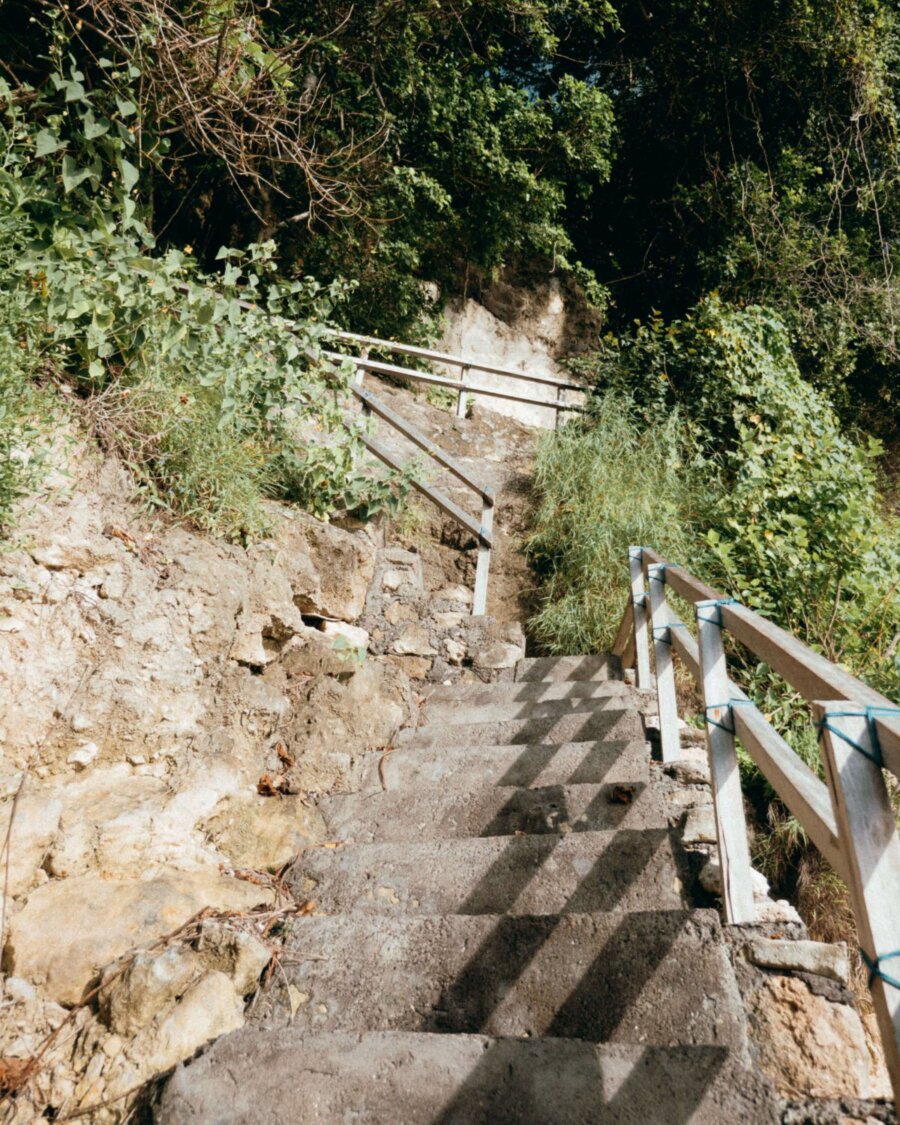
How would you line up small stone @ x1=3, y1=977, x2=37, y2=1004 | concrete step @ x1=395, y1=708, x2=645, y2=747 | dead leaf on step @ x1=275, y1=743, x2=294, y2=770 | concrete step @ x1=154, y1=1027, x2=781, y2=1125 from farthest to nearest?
concrete step @ x1=395, y1=708, x2=645, y2=747
dead leaf on step @ x1=275, y1=743, x2=294, y2=770
small stone @ x1=3, y1=977, x2=37, y2=1004
concrete step @ x1=154, y1=1027, x2=781, y2=1125

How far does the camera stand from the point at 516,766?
9.66ft

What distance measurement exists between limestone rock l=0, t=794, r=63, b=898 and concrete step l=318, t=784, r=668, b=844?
1.00 metres

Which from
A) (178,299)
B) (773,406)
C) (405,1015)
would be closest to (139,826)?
(405,1015)

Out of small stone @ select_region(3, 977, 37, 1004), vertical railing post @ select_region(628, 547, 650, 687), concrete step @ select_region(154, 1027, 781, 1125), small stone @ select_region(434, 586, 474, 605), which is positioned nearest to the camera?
concrete step @ select_region(154, 1027, 781, 1125)

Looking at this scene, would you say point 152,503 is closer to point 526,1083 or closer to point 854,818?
point 526,1083

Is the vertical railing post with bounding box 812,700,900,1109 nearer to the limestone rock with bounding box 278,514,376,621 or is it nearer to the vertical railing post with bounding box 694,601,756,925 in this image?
the vertical railing post with bounding box 694,601,756,925

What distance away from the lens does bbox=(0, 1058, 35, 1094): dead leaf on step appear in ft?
5.03

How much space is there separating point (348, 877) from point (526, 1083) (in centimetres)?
110

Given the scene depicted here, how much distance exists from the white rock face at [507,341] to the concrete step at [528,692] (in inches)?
245

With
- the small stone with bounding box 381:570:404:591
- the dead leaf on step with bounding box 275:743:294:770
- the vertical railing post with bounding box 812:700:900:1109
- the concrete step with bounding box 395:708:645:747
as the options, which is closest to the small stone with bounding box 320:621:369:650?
the small stone with bounding box 381:570:404:591

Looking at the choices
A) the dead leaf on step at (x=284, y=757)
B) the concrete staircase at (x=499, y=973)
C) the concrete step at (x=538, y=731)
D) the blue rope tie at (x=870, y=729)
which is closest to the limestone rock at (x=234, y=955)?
the concrete staircase at (x=499, y=973)

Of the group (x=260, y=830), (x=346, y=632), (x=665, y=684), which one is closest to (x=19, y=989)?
(x=260, y=830)

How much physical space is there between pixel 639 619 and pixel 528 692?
75 centimetres

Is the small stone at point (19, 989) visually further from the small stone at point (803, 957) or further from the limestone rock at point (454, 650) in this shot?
the limestone rock at point (454, 650)
